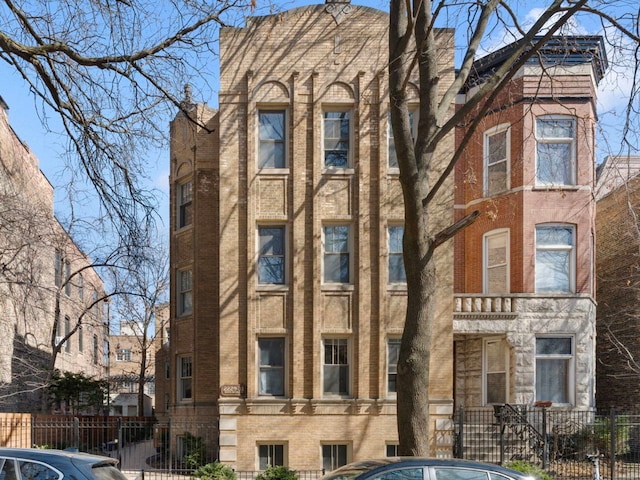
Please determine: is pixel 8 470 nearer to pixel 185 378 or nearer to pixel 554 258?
pixel 185 378

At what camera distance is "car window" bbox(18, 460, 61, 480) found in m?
8.45

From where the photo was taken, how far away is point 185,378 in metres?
24.4

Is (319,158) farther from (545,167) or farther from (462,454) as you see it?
(462,454)

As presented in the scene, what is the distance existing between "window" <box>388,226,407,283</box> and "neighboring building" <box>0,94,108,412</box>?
30.5 feet

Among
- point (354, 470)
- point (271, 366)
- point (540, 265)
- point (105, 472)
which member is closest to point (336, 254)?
point (271, 366)

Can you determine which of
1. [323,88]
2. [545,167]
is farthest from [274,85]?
[545,167]

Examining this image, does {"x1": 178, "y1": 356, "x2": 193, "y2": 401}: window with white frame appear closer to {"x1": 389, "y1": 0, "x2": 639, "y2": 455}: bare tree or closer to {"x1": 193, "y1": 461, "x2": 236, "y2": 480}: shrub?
{"x1": 193, "y1": 461, "x2": 236, "y2": 480}: shrub

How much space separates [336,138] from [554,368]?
941 cm

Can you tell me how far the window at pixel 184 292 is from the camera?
24.9 metres

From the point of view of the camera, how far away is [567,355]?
75.3ft

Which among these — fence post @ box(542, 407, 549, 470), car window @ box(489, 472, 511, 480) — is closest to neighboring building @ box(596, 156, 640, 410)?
fence post @ box(542, 407, 549, 470)

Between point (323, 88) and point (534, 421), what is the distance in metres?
11.3

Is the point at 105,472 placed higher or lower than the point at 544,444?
higher

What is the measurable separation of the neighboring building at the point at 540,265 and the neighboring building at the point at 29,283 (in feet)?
40.0
